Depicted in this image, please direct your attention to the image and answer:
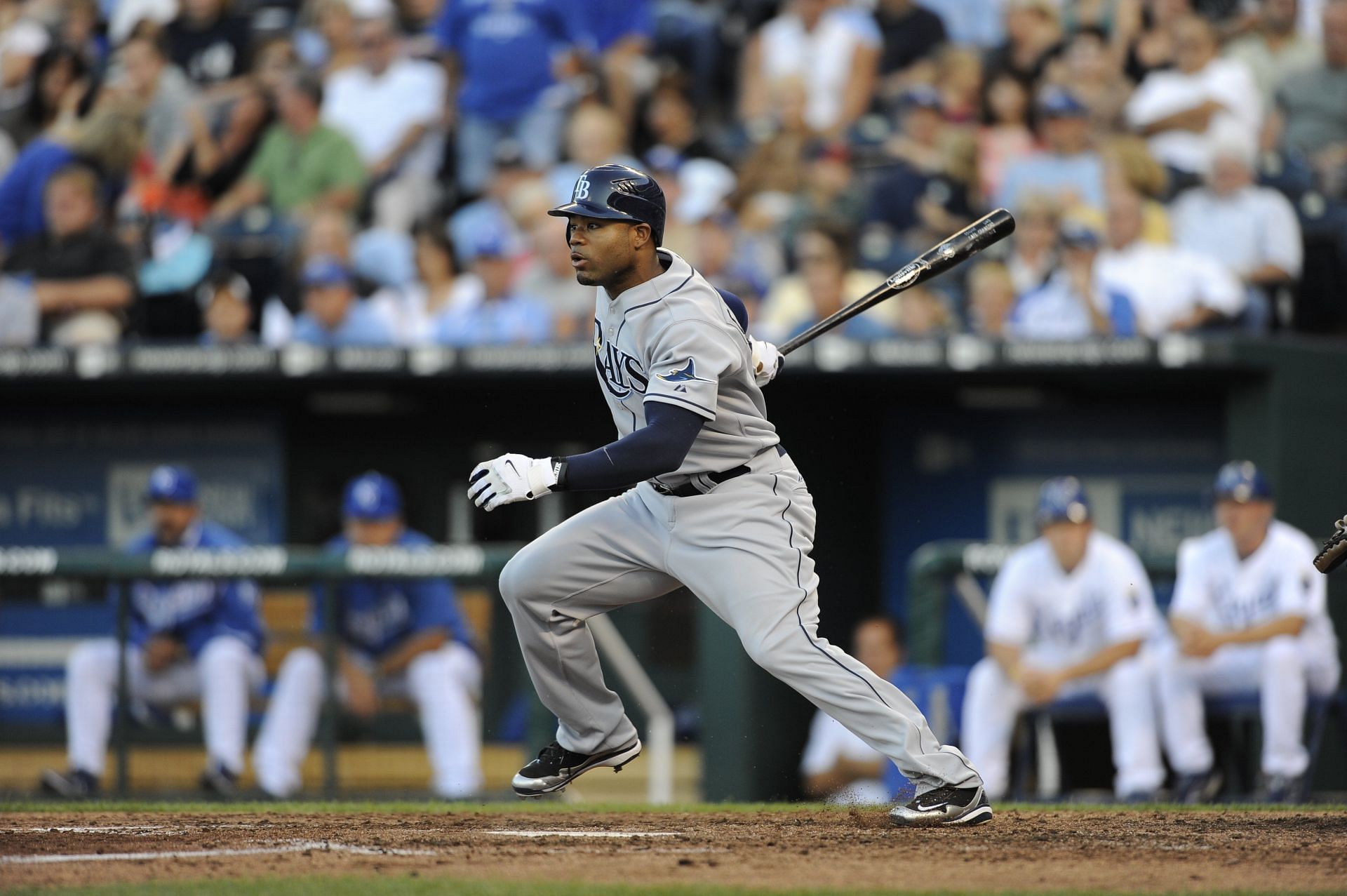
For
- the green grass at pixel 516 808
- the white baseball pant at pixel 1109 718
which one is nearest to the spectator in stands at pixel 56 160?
the green grass at pixel 516 808

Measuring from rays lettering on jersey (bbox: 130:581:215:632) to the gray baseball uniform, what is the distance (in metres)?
Answer: 2.94

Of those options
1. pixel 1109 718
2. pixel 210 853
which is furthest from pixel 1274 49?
pixel 210 853

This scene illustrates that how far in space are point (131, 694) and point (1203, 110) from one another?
583 cm

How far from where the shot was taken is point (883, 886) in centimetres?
406

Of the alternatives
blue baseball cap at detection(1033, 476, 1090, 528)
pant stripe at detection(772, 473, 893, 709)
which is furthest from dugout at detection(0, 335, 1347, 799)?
pant stripe at detection(772, 473, 893, 709)

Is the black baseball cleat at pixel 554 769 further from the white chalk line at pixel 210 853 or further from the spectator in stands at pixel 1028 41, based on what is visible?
the spectator in stands at pixel 1028 41

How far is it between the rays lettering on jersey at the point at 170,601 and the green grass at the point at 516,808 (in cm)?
118

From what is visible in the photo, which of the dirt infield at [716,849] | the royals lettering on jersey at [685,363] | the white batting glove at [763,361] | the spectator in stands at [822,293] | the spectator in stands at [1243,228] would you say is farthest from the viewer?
the spectator in stands at [1243,228]

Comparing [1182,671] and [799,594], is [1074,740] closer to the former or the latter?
[1182,671]

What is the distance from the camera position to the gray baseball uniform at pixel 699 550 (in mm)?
4727

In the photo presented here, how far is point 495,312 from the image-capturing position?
364 inches

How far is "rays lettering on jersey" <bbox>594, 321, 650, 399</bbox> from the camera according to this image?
4.83m

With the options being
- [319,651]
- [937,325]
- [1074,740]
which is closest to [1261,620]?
[1074,740]

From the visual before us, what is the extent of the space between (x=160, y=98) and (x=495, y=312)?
121 inches
